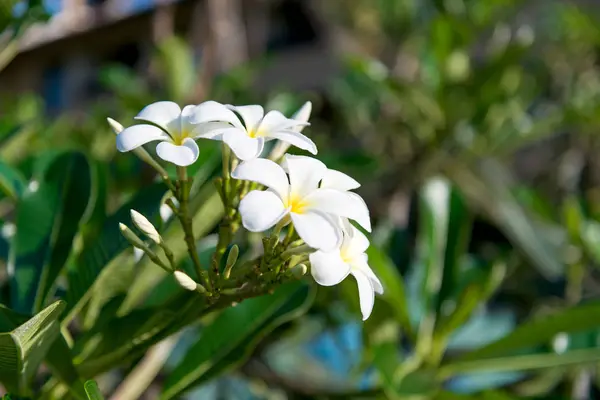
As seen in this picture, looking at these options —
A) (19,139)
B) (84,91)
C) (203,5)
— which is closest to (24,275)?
(19,139)

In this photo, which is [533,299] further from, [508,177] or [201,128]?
[201,128]

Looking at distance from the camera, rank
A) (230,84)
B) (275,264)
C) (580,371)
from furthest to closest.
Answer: (230,84) < (580,371) < (275,264)

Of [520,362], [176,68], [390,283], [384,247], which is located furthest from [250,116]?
[176,68]

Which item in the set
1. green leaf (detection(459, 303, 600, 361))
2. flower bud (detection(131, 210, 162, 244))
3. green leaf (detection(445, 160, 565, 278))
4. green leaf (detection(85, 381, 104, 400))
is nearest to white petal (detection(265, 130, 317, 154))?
flower bud (detection(131, 210, 162, 244))

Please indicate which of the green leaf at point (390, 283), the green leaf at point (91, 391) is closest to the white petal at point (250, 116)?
the green leaf at point (91, 391)

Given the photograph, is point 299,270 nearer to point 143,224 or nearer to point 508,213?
point 143,224

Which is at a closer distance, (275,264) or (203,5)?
(275,264)
